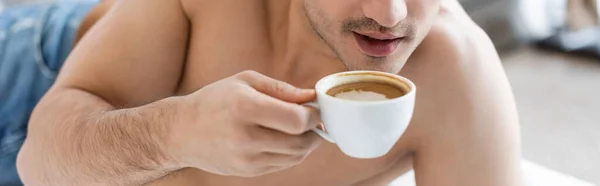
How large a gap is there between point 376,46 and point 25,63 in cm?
76

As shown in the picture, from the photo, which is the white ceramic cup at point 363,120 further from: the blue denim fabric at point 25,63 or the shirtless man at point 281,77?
the blue denim fabric at point 25,63

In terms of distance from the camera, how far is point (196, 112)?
644 millimetres

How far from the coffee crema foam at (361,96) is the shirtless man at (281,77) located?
159 mm

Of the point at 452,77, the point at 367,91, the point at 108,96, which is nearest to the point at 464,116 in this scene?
the point at 452,77

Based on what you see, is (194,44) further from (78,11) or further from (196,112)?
(78,11)

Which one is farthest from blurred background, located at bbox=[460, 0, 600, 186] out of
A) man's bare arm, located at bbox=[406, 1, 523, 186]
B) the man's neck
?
the man's neck

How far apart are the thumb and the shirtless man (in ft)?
0.60

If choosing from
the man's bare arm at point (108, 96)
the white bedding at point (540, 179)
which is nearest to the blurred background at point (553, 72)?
the white bedding at point (540, 179)

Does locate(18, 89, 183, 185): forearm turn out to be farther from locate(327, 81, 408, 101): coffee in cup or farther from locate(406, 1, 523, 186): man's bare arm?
locate(406, 1, 523, 186): man's bare arm

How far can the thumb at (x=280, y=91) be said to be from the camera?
0.61 meters

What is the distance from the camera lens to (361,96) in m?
0.61

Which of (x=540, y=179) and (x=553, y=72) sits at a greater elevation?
(x=553, y=72)

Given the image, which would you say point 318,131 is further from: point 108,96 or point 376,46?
point 108,96

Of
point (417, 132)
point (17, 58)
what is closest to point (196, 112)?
point (417, 132)
